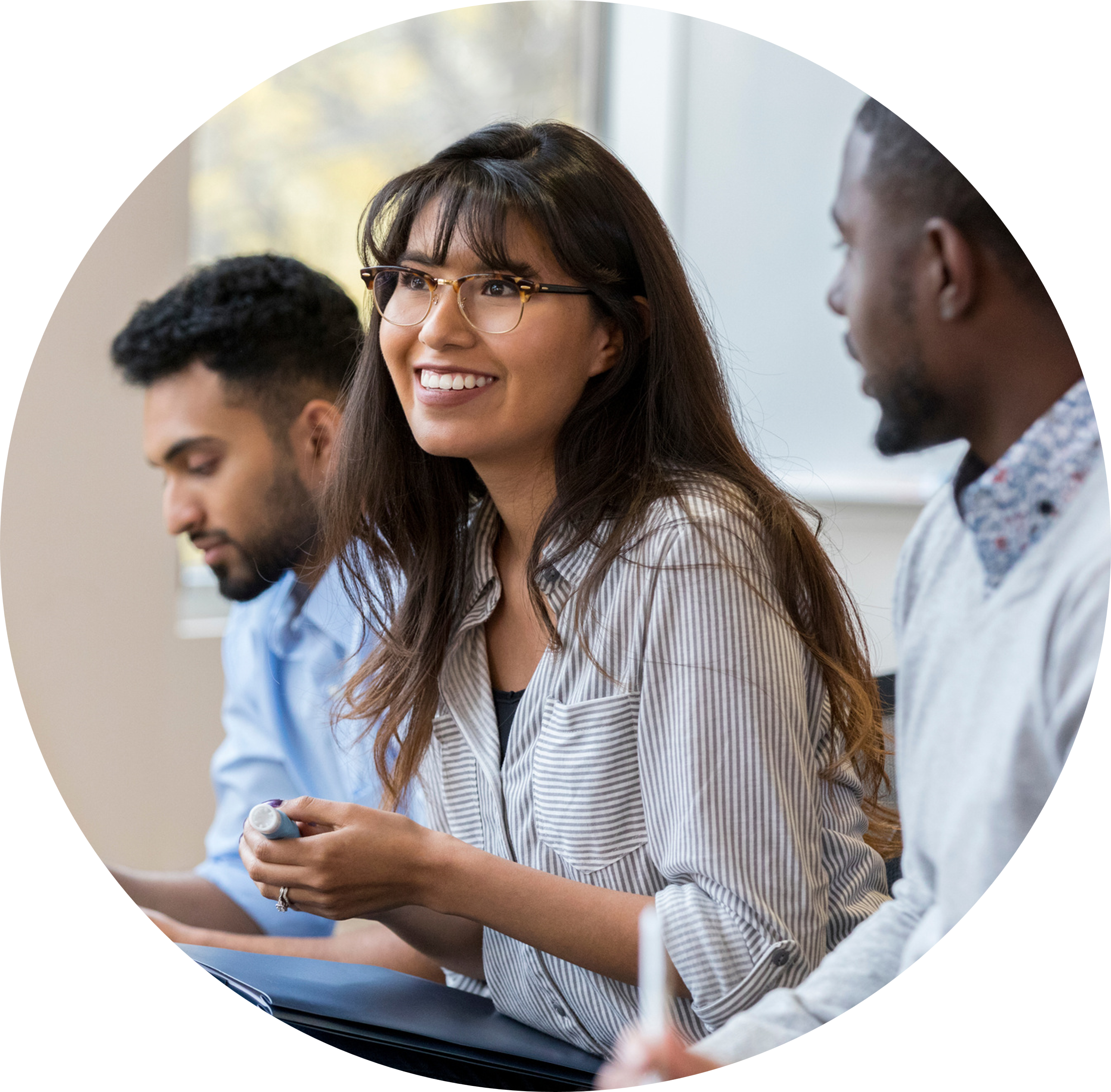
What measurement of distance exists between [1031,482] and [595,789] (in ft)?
1.12

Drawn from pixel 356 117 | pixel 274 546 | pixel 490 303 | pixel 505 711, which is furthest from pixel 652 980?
pixel 356 117

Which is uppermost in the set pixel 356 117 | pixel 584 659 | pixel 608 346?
pixel 356 117

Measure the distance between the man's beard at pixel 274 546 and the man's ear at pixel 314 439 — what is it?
0.08ft

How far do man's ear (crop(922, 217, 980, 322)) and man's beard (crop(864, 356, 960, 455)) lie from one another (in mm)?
34

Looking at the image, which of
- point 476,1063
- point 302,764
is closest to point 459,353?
point 302,764

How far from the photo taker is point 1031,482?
58 cm

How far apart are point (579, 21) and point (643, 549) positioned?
1.23 m

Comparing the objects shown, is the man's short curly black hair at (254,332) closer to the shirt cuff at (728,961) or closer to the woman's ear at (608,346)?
the woman's ear at (608,346)

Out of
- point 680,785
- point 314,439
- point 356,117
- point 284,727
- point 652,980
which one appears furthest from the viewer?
point 356,117

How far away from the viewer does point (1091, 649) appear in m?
0.57

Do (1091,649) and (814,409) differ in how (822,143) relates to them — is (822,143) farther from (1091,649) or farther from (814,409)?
(1091,649)

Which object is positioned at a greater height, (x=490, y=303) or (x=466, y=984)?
(x=490, y=303)

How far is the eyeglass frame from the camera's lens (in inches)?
29.3

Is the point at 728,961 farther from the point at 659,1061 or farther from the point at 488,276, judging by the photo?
the point at 488,276
